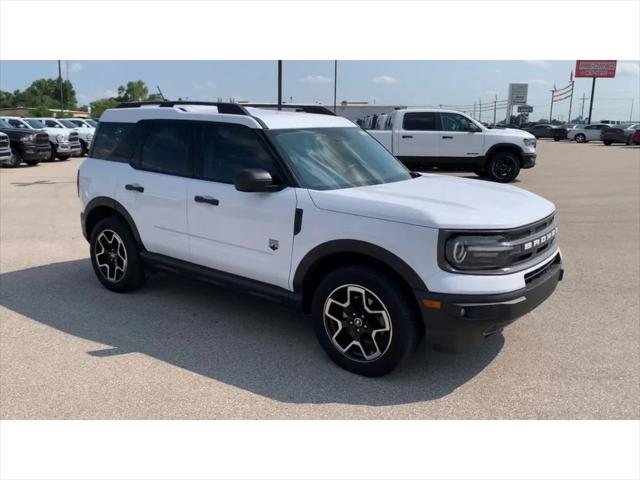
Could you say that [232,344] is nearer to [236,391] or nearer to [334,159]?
[236,391]

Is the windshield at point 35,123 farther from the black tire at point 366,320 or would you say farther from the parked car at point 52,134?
the black tire at point 366,320

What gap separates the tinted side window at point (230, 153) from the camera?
179 inches

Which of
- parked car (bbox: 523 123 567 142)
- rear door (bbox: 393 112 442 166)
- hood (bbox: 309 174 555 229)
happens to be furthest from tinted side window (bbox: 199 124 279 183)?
parked car (bbox: 523 123 567 142)

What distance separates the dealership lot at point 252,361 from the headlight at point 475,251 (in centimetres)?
91

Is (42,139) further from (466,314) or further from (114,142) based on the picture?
(466,314)

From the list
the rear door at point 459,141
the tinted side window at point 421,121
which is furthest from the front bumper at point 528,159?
the tinted side window at point 421,121

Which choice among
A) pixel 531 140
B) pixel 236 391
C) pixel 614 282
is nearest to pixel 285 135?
pixel 236 391

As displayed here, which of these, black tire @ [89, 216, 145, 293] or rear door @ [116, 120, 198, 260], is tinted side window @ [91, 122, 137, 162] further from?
black tire @ [89, 216, 145, 293]

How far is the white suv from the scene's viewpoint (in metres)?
3.61

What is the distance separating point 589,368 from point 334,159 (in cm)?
255

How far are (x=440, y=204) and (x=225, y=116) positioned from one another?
2087 mm

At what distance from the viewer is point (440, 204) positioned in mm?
3861

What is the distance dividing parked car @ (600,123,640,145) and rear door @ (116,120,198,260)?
43.4 meters

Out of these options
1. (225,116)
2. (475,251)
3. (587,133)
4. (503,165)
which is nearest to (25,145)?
(503,165)
